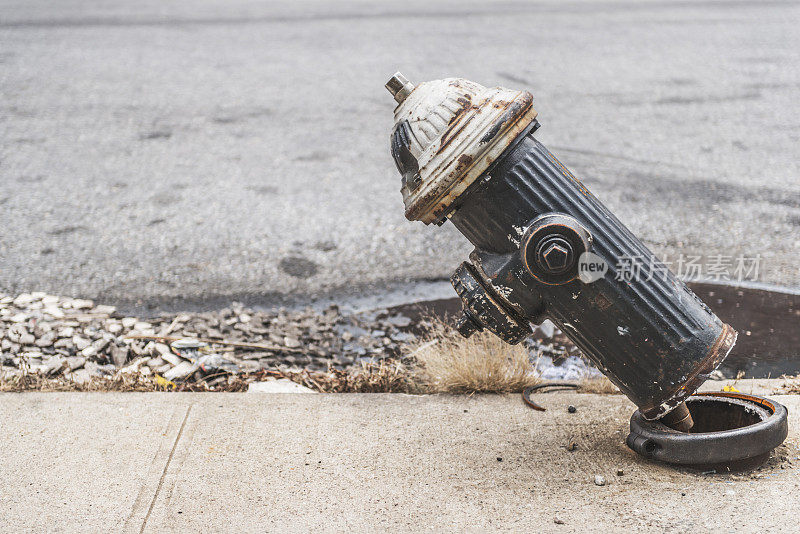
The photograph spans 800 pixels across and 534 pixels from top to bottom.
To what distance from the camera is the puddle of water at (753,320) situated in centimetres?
324

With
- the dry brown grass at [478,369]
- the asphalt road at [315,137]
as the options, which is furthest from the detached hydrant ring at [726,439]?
the asphalt road at [315,137]

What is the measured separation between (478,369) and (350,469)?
70cm

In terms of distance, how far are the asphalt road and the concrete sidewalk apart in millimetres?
1207

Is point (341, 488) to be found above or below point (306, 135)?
below

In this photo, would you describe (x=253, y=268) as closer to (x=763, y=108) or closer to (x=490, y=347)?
(x=490, y=347)

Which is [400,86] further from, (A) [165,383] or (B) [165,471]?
(A) [165,383]

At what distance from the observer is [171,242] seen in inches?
169

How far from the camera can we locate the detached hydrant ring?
7.34 ft

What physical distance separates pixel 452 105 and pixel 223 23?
7.68m

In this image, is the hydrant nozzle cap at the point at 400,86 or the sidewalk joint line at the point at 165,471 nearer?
the sidewalk joint line at the point at 165,471

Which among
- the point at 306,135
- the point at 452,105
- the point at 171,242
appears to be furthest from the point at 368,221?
the point at 452,105

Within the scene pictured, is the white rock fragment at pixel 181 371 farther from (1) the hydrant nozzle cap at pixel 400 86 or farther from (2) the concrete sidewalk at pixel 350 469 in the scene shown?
(1) the hydrant nozzle cap at pixel 400 86

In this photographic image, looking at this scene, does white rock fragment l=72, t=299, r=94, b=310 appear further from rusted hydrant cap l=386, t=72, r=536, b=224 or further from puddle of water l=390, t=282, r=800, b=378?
rusted hydrant cap l=386, t=72, r=536, b=224

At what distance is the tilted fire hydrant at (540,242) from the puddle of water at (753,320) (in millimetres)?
1064
